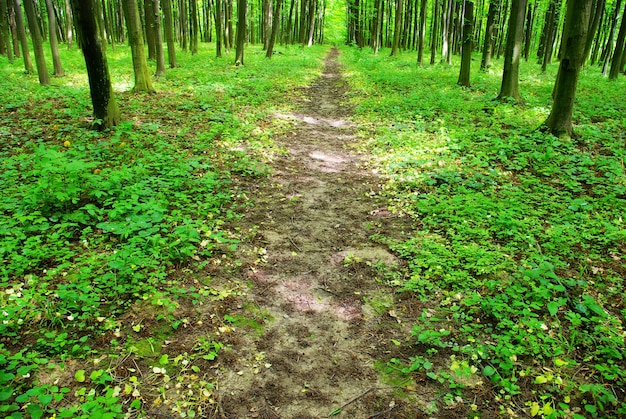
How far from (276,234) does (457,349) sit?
3.05 meters

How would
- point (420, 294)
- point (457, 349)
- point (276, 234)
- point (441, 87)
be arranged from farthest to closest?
point (441, 87), point (276, 234), point (420, 294), point (457, 349)

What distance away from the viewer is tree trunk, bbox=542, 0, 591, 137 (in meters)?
7.95

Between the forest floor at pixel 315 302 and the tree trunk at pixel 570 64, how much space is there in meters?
4.70

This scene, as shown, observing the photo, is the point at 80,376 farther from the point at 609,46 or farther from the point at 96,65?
the point at 609,46

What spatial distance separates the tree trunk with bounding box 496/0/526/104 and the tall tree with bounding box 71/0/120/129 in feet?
36.3

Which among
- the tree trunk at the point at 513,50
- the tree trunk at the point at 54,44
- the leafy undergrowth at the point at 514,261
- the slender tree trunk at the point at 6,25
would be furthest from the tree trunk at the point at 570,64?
the slender tree trunk at the point at 6,25

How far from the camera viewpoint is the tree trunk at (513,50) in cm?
1116

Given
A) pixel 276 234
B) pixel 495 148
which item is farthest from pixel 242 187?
pixel 495 148

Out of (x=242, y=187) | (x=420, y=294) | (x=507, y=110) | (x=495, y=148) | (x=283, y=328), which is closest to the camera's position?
(x=283, y=328)

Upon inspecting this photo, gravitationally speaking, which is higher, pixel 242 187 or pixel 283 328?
pixel 242 187

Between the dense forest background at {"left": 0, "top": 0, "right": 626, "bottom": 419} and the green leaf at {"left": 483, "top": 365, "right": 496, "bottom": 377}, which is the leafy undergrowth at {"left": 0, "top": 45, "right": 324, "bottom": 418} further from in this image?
the green leaf at {"left": 483, "top": 365, "right": 496, "bottom": 377}

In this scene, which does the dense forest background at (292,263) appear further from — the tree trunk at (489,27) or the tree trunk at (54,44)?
the tree trunk at (489,27)

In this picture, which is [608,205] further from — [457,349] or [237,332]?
[237,332]

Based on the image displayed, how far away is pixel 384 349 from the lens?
3.80 metres
